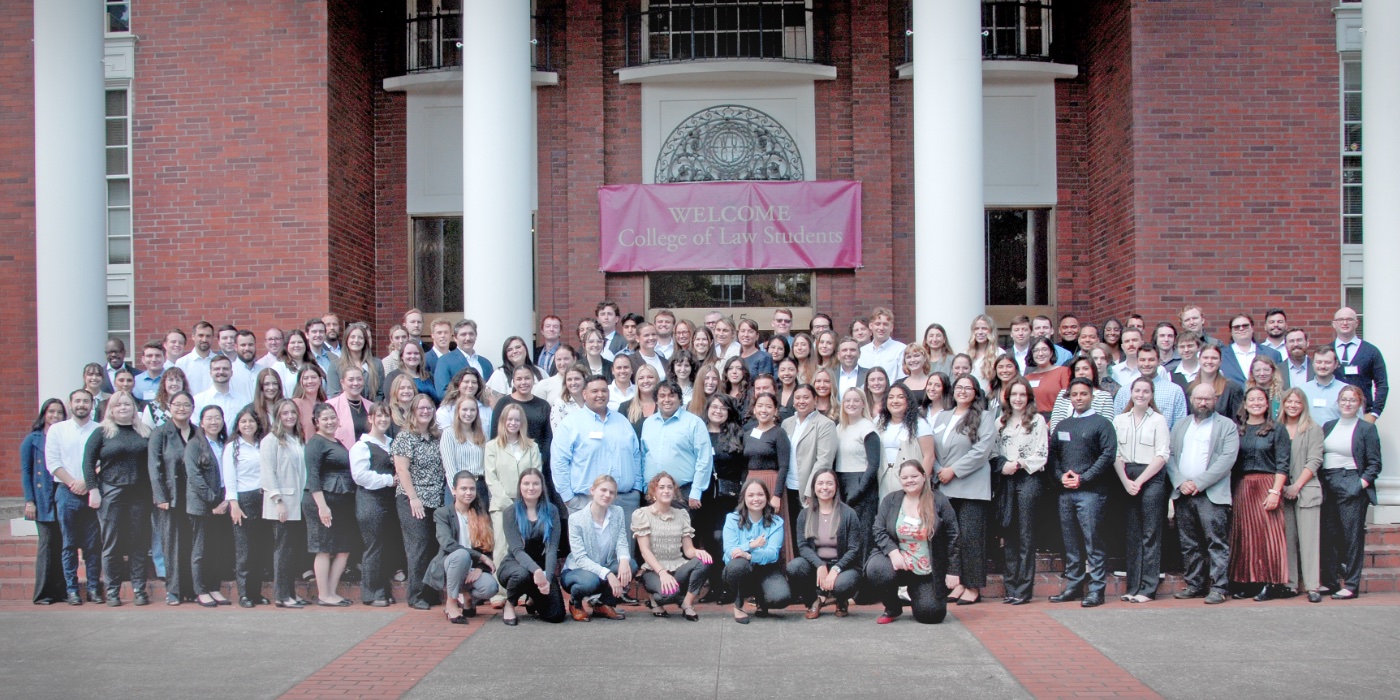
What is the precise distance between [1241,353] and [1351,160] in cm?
484

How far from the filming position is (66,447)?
950 cm

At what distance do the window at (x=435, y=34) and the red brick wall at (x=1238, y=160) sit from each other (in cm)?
854

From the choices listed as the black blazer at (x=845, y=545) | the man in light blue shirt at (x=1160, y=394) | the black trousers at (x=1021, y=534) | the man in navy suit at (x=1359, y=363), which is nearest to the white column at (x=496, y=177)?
the black blazer at (x=845, y=545)

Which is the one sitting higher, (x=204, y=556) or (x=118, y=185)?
(x=118, y=185)

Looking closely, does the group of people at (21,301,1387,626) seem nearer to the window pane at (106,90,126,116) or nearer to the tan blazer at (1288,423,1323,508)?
the tan blazer at (1288,423,1323,508)

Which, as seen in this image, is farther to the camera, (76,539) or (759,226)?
(759,226)

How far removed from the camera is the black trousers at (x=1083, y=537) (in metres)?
8.84

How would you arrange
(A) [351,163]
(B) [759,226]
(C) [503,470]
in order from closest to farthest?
(C) [503,470] < (A) [351,163] < (B) [759,226]

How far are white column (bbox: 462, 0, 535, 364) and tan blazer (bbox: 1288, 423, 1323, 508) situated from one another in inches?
274

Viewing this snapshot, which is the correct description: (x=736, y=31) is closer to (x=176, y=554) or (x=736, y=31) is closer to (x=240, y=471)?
(x=240, y=471)

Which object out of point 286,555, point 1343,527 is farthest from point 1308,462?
point 286,555

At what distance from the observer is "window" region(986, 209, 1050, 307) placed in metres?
15.2

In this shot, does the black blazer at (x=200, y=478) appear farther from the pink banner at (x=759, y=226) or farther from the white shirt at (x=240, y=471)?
the pink banner at (x=759, y=226)

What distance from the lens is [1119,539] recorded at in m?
9.61
